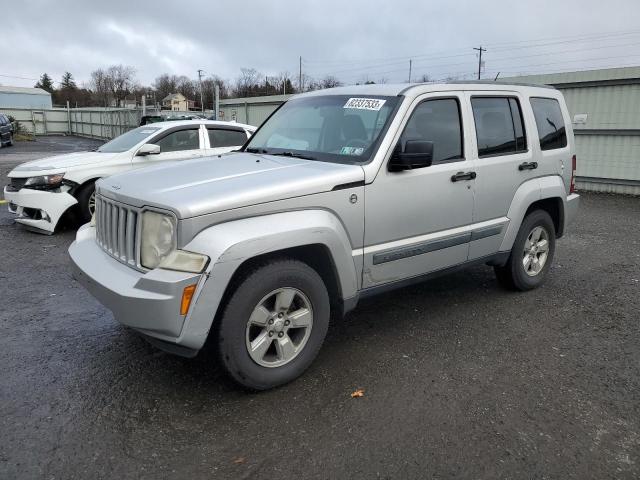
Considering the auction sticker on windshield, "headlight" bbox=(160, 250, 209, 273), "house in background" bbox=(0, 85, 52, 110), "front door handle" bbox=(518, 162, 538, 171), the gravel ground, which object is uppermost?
"house in background" bbox=(0, 85, 52, 110)

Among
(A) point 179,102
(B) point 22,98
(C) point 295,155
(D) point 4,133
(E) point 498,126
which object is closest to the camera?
(C) point 295,155

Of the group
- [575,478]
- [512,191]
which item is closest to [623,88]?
[512,191]

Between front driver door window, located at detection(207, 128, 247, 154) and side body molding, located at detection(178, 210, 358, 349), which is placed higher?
front driver door window, located at detection(207, 128, 247, 154)

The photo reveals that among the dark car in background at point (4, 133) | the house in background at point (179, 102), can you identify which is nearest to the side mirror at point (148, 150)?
the dark car in background at point (4, 133)

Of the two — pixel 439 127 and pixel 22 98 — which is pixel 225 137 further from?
pixel 22 98

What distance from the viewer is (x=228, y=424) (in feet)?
9.82

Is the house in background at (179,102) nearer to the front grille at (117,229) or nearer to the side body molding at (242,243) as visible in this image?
the front grille at (117,229)

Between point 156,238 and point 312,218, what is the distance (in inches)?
37.5

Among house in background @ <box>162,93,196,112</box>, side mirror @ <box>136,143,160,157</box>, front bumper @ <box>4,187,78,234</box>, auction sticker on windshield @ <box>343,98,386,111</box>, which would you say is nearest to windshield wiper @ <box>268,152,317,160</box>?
auction sticker on windshield @ <box>343,98,386,111</box>

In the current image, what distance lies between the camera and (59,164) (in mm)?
7617

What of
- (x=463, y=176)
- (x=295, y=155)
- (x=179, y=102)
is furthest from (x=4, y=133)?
(x=179, y=102)

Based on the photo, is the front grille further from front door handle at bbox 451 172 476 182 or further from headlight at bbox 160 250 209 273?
front door handle at bbox 451 172 476 182

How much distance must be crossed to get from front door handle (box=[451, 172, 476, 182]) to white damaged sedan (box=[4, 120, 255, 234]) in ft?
16.8

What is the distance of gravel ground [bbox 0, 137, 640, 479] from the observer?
2.68 m
